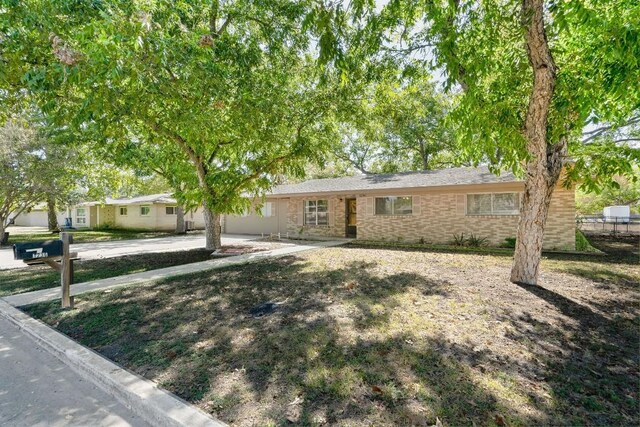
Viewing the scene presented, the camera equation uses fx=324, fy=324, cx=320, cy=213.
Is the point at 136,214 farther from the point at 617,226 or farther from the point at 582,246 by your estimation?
the point at 617,226

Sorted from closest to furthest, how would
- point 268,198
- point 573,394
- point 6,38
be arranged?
point 573,394 → point 6,38 → point 268,198

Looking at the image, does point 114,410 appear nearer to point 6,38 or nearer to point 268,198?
point 6,38

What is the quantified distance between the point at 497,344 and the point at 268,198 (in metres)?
17.3

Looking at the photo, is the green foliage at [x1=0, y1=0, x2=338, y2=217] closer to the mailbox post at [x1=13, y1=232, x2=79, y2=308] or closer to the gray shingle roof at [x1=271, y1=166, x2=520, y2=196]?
the mailbox post at [x1=13, y1=232, x2=79, y2=308]

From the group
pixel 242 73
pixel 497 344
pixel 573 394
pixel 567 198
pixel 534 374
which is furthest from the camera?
pixel 567 198

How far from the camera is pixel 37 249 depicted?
5.00 m

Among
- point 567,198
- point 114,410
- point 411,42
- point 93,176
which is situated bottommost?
point 114,410

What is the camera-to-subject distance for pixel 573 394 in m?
2.84

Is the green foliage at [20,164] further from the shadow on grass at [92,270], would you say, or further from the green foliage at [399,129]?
the green foliage at [399,129]

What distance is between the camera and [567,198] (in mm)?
11750

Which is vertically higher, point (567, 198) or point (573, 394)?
point (567, 198)

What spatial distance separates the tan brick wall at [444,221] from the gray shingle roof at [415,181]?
46 centimetres

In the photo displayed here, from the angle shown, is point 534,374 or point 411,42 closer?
point 534,374

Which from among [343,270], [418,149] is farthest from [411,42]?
[418,149]
